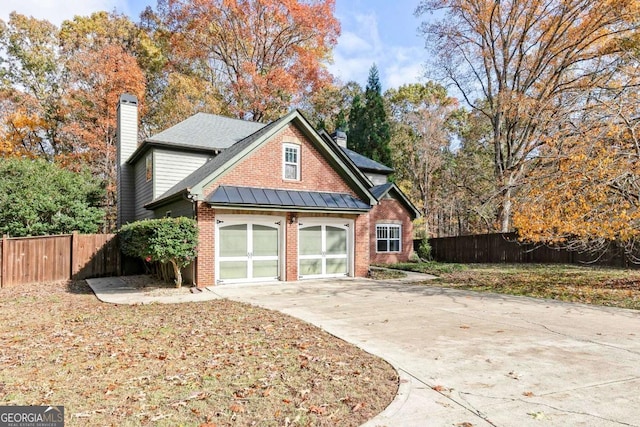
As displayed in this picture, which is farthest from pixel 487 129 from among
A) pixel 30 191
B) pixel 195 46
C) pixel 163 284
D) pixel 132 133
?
pixel 30 191

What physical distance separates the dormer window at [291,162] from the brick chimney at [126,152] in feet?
29.8

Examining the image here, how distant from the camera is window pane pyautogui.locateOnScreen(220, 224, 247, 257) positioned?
12555mm

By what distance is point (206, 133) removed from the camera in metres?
17.3

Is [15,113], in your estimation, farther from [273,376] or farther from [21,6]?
[273,376]

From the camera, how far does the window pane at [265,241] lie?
13188mm

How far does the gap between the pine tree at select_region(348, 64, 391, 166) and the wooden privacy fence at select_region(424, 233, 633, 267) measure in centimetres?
992

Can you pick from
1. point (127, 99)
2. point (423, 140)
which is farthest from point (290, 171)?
point (423, 140)

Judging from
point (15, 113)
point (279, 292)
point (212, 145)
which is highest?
point (15, 113)

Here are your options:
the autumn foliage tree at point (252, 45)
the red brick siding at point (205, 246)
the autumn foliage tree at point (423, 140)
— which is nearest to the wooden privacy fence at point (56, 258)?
the red brick siding at point (205, 246)

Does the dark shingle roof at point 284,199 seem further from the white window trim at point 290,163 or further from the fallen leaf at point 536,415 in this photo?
the fallen leaf at point 536,415

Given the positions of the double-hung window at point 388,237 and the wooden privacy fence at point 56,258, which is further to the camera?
the double-hung window at point 388,237

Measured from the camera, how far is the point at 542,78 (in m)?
24.6

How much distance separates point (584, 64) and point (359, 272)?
776 inches

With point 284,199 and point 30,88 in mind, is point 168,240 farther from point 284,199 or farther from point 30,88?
point 30,88
